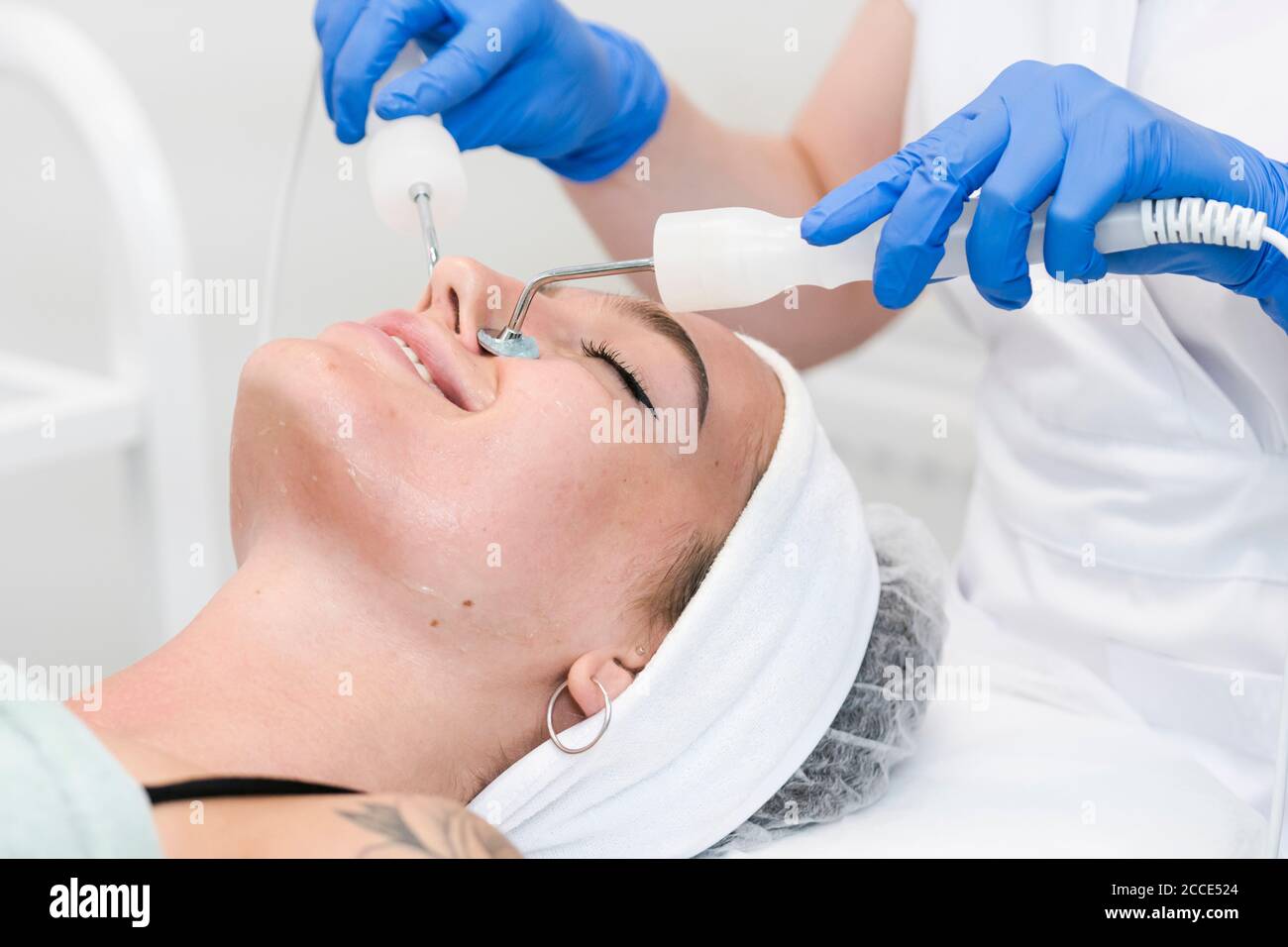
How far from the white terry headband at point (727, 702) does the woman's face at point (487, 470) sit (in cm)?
4

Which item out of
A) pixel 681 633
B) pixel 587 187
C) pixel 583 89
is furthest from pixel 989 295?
pixel 587 187

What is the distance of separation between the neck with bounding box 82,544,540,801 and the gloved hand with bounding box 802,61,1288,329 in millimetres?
449

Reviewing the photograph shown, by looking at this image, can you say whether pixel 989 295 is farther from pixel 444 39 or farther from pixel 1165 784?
pixel 444 39

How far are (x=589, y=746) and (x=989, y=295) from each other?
492mm

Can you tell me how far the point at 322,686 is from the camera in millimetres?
940

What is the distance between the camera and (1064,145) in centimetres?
99

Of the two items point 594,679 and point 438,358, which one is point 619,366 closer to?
point 438,358

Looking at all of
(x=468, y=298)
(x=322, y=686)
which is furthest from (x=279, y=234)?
(x=322, y=686)

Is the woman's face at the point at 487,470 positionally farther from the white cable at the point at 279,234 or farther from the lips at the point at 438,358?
the white cable at the point at 279,234

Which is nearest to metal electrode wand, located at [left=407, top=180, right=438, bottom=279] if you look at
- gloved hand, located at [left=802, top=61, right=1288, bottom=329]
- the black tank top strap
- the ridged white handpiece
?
the ridged white handpiece

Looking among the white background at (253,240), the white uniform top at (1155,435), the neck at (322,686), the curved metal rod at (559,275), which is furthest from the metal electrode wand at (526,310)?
the white background at (253,240)

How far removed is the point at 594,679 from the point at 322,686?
0.21 m

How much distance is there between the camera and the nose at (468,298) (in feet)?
3.49

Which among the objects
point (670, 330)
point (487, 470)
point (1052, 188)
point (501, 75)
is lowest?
point (487, 470)
